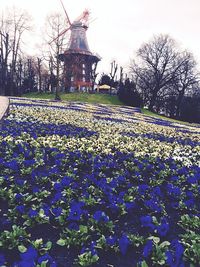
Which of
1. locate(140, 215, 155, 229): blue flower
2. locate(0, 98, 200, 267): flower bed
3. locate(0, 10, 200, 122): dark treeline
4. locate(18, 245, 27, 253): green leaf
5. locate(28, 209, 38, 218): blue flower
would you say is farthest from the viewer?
locate(0, 10, 200, 122): dark treeline

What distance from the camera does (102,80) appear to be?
3684 inches

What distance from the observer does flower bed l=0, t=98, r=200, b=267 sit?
149 inches

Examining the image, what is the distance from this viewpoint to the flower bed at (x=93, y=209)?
3.79 metres

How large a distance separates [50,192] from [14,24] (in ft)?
173

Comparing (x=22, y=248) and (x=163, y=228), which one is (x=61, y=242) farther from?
(x=163, y=228)

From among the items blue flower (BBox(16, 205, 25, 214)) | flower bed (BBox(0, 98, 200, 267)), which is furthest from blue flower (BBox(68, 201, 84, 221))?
blue flower (BBox(16, 205, 25, 214))

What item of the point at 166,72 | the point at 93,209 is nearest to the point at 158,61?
the point at 166,72

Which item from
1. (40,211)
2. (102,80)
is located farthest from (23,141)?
(102,80)

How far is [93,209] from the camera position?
16.7 feet

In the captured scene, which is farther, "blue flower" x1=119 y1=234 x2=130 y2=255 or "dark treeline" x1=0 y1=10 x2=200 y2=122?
"dark treeline" x1=0 y1=10 x2=200 y2=122

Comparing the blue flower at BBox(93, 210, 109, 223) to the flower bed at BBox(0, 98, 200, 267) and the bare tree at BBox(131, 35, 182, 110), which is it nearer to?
the flower bed at BBox(0, 98, 200, 267)

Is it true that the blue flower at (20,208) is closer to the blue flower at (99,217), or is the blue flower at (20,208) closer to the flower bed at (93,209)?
the flower bed at (93,209)

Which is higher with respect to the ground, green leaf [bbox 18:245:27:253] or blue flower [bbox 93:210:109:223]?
blue flower [bbox 93:210:109:223]

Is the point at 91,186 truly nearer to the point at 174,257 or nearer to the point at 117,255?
the point at 117,255
